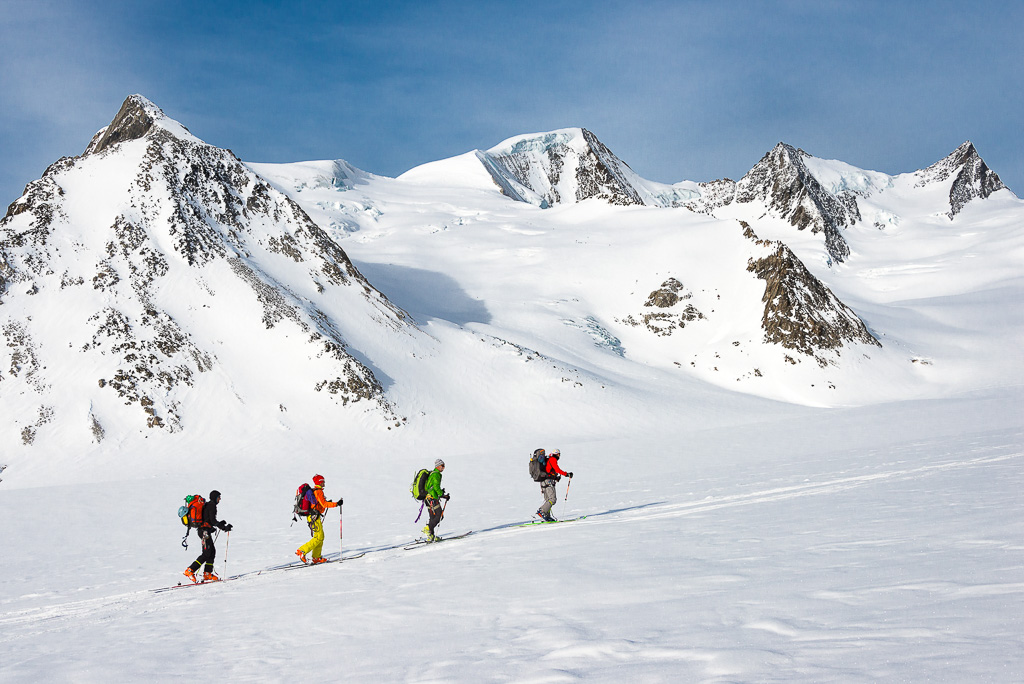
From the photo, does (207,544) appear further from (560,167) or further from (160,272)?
(560,167)

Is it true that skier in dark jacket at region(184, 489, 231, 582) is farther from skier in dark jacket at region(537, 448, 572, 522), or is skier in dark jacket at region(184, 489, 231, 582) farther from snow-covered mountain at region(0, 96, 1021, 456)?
snow-covered mountain at region(0, 96, 1021, 456)

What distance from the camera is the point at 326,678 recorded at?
221 inches

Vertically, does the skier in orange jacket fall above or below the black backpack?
below

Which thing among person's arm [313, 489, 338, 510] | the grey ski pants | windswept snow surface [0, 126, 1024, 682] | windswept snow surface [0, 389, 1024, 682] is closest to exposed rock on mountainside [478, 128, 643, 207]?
windswept snow surface [0, 126, 1024, 682]

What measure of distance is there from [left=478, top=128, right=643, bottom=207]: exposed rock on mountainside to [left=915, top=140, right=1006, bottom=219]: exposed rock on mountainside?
84.0m

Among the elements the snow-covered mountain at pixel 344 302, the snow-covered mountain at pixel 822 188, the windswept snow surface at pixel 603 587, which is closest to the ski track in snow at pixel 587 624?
the windswept snow surface at pixel 603 587

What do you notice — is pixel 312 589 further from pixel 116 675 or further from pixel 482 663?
pixel 482 663

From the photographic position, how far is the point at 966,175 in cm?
16800

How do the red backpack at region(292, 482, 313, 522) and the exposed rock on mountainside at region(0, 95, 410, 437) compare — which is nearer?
the red backpack at region(292, 482, 313, 522)

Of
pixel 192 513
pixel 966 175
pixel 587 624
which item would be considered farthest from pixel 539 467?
pixel 966 175

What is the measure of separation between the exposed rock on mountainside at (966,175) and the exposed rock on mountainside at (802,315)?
424 ft

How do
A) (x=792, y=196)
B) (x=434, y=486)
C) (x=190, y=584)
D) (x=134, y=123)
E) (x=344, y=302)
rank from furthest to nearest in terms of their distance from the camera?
(x=792, y=196) → (x=134, y=123) → (x=344, y=302) → (x=434, y=486) → (x=190, y=584)

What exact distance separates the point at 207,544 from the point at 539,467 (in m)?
7.63

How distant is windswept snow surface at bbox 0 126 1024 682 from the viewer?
17.8 feet
